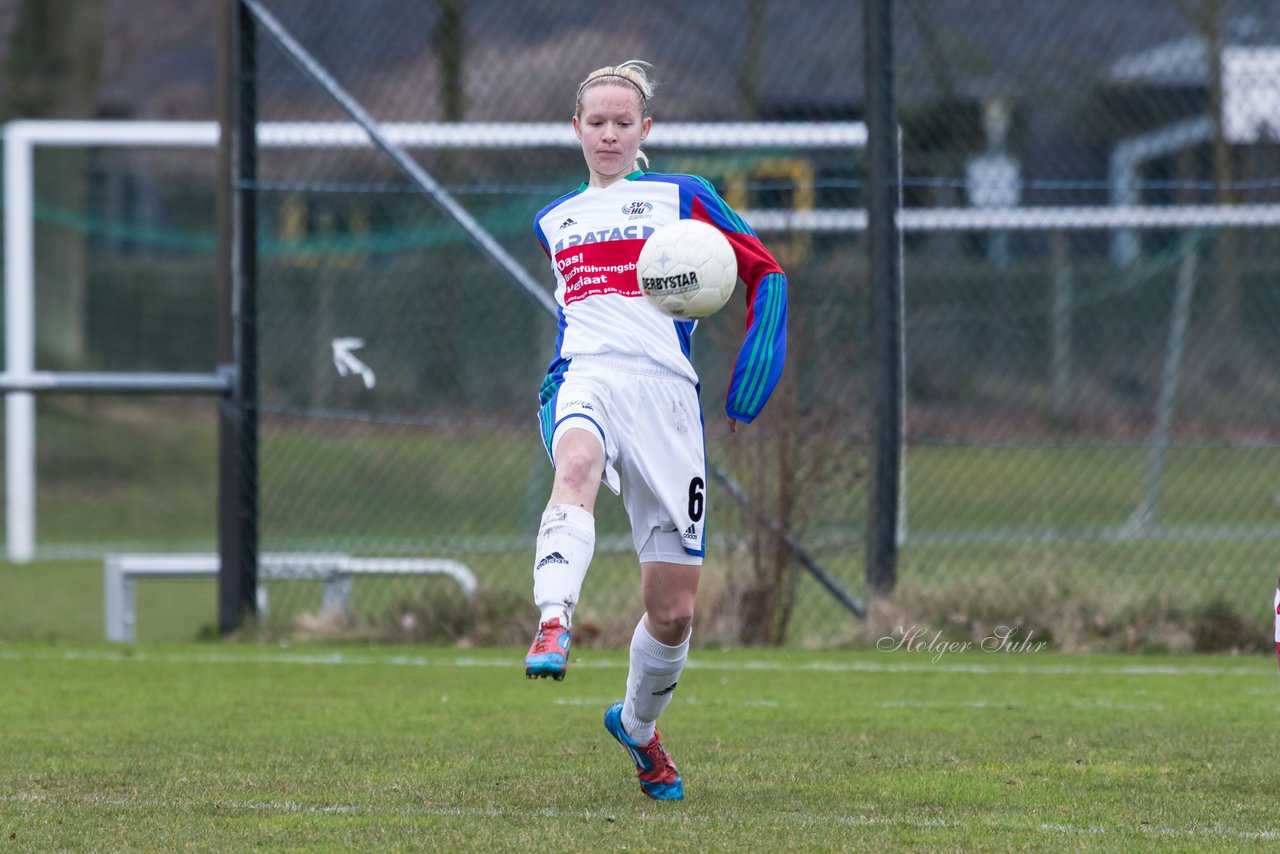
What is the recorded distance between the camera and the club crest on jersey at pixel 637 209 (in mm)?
4980

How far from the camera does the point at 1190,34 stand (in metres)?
12.1

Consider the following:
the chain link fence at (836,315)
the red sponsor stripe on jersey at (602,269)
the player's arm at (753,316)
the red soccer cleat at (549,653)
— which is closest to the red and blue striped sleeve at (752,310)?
the player's arm at (753,316)

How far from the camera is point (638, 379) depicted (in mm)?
4773

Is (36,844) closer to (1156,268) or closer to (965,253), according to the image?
(965,253)

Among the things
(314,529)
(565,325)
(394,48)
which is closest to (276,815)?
(565,325)

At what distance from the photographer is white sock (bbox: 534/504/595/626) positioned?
4297 mm

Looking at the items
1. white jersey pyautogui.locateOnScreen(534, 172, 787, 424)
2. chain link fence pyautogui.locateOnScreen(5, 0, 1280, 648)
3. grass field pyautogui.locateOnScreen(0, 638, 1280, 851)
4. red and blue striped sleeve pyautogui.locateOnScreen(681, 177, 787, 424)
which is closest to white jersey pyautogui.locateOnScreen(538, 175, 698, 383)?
white jersey pyautogui.locateOnScreen(534, 172, 787, 424)

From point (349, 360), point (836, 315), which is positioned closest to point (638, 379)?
point (836, 315)

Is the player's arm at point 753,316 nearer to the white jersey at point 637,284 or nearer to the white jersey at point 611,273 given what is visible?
the white jersey at point 637,284

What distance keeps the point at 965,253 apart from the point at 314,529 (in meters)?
5.88

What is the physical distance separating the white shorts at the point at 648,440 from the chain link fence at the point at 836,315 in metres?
3.78

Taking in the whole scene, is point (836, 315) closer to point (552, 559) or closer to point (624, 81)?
point (624, 81)

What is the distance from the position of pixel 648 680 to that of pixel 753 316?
41.4 inches

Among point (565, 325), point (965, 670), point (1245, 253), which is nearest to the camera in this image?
point (565, 325)
